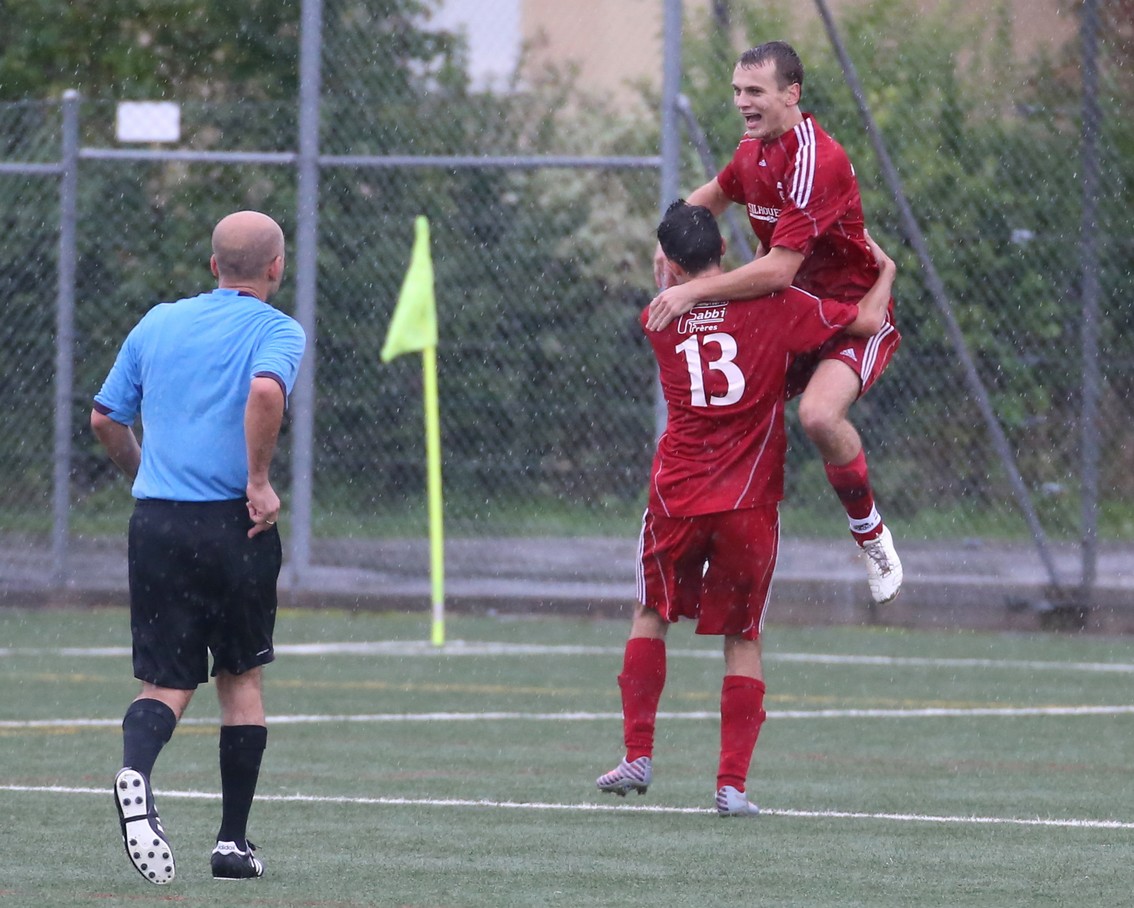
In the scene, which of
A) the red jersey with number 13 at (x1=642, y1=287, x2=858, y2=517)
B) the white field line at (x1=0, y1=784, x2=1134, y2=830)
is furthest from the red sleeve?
the white field line at (x1=0, y1=784, x2=1134, y2=830)

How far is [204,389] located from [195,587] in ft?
1.55

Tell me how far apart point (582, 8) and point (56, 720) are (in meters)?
7.63

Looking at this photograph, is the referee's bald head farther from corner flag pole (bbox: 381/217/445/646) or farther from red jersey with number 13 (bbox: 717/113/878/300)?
corner flag pole (bbox: 381/217/445/646)

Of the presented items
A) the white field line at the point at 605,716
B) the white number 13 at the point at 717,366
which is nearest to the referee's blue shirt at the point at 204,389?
the white number 13 at the point at 717,366

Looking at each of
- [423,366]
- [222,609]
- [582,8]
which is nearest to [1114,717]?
[222,609]

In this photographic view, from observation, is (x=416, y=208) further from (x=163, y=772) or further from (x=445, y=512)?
(x=163, y=772)

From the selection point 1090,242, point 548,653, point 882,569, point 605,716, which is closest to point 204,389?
point 882,569

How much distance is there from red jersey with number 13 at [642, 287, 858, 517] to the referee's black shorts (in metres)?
1.83

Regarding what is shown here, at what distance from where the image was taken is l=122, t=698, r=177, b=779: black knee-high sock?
17.7 ft

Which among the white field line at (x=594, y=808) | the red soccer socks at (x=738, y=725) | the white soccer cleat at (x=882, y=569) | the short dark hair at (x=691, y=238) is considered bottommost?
the white field line at (x=594, y=808)

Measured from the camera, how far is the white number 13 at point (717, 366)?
7039 mm

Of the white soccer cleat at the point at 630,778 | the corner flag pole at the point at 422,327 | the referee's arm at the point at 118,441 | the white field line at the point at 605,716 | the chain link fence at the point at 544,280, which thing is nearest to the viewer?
the referee's arm at the point at 118,441

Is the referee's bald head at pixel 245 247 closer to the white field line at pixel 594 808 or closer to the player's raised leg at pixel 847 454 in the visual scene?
the white field line at pixel 594 808

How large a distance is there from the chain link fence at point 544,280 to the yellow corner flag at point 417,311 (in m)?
1.26
